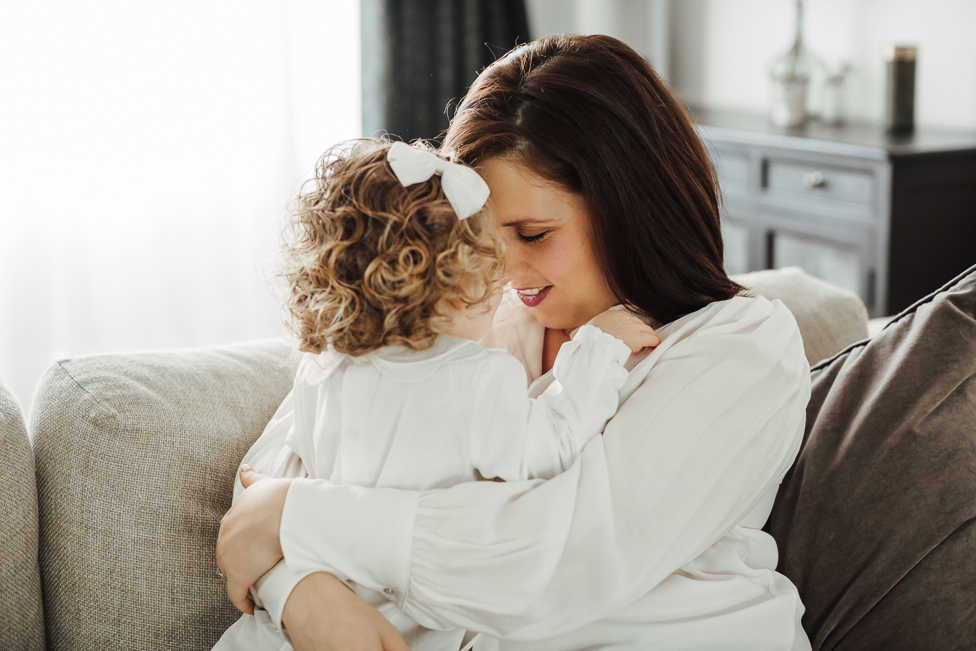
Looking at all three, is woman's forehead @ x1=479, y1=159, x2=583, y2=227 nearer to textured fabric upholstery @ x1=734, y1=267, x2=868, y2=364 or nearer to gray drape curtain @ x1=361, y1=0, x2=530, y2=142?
textured fabric upholstery @ x1=734, y1=267, x2=868, y2=364

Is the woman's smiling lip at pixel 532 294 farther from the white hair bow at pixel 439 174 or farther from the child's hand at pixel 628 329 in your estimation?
the white hair bow at pixel 439 174

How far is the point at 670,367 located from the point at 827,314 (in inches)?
30.9

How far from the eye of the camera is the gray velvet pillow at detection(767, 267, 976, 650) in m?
1.04

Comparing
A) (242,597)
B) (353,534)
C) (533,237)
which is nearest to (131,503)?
(242,597)

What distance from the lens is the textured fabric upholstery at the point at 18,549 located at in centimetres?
109

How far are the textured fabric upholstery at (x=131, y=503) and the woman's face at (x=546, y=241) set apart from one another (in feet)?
1.60

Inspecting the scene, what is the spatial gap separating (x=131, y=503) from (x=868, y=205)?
2.52 m

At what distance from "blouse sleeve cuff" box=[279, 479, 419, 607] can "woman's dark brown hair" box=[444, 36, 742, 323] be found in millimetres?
444

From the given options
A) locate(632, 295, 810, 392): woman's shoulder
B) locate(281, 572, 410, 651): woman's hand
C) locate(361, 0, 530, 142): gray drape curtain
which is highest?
locate(361, 0, 530, 142): gray drape curtain

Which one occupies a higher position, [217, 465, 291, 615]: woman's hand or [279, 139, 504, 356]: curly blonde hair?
[279, 139, 504, 356]: curly blonde hair

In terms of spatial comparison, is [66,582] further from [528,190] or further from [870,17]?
[870,17]

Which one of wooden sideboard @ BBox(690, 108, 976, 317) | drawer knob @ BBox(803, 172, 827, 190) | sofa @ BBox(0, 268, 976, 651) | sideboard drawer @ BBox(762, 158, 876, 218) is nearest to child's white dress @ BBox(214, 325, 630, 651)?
sofa @ BBox(0, 268, 976, 651)

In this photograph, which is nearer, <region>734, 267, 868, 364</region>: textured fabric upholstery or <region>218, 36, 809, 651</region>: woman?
<region>218, 36, 809, 651</region>: woman

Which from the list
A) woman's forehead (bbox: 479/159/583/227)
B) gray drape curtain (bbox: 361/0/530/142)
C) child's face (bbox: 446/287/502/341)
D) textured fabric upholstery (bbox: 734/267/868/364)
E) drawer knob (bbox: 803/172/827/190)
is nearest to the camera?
child's face (bbox: 446/287/502/341)
